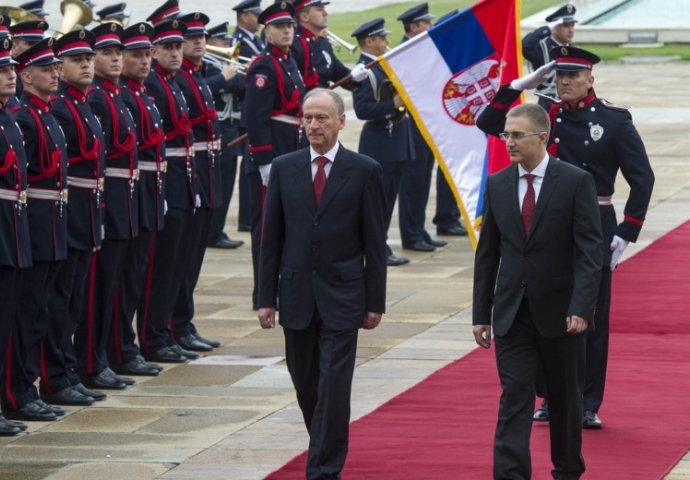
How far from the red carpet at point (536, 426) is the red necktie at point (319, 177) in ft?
4.34

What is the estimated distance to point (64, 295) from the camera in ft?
33.4

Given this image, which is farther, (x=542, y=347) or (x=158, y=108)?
(x=158, y=108)

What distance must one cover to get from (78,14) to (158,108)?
3850 mm

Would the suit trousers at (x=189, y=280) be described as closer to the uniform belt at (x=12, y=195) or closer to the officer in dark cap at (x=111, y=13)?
the officer in dark cap at (x=111, y=13)

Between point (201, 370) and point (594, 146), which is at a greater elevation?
point (594, 146)

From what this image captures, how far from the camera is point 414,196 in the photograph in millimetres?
16109

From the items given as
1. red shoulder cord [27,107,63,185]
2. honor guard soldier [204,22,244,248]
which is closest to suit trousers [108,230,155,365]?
red shoulder cord [27,107,63,185]

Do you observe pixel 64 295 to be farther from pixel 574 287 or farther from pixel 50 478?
pixel 574 287

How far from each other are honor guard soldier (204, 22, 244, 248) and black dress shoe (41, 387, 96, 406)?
583cm

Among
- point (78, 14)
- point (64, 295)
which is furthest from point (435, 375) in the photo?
point (78, 14)

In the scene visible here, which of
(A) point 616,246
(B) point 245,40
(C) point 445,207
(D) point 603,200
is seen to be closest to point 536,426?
(A) point 616,246

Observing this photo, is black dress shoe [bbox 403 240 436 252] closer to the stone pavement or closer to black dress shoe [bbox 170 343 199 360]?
the stone pavement

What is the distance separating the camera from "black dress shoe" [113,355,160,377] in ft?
36.5

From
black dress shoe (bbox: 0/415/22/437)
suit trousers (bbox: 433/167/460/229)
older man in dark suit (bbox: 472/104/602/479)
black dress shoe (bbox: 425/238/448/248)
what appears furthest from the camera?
suit trousers (bbox: 433/167/460/229)
